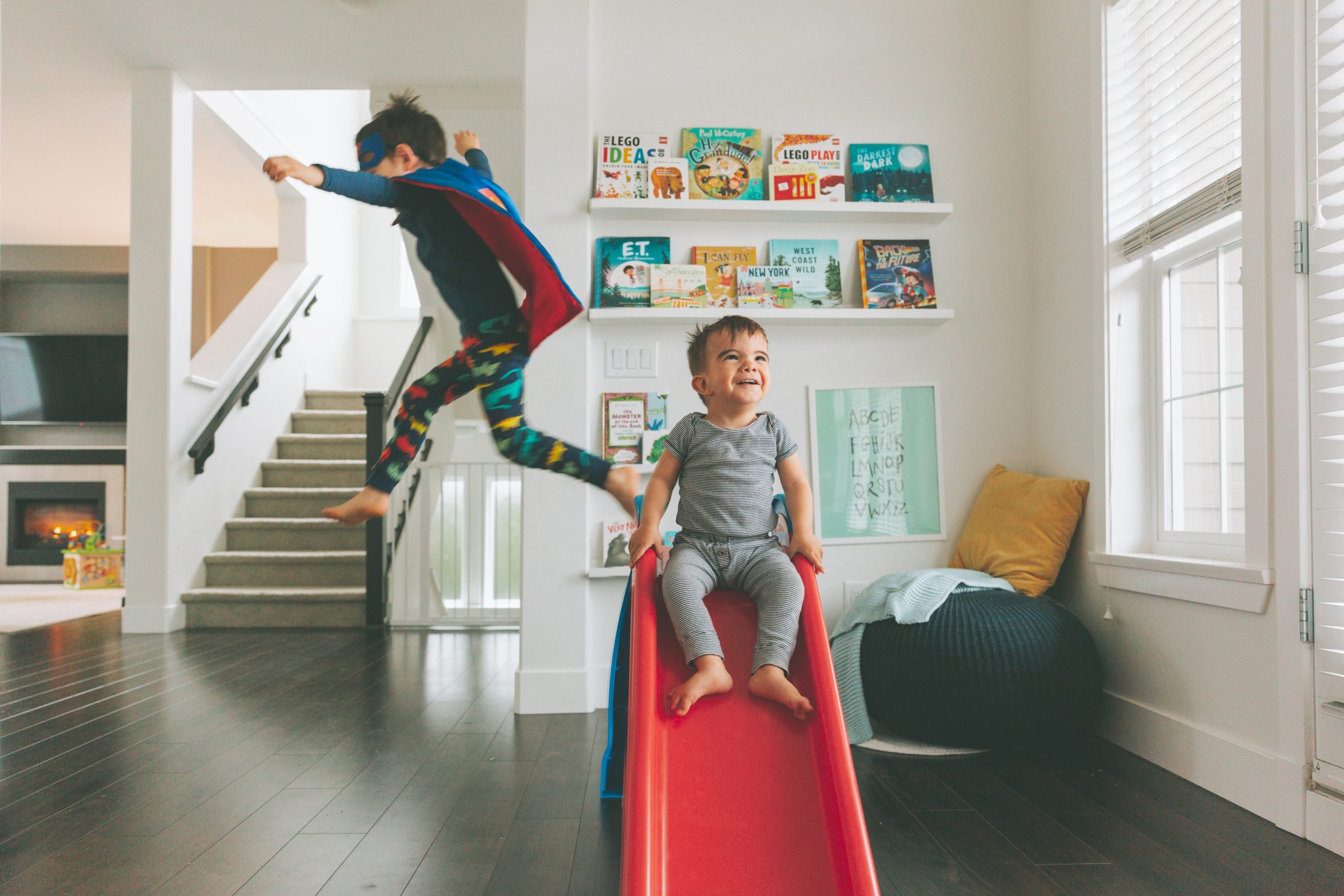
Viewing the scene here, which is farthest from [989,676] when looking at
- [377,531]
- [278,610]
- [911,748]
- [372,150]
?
[278,610]

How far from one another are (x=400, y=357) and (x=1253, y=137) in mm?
6977

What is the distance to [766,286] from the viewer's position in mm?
3016

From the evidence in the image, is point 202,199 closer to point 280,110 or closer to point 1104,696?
point 280,110

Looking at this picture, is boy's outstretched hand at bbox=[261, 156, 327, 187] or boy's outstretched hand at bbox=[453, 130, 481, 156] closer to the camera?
boy's outstretched hand at bbox=[261, 156, 327, 187]

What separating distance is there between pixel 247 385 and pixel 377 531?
159 cm

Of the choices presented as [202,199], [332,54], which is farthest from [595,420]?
[202,199]

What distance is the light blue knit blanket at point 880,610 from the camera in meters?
2.46

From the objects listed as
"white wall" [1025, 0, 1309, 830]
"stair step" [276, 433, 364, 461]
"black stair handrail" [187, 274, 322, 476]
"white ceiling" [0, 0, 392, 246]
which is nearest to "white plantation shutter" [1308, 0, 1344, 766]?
"white wall" [1025, 0, 1309, 830]

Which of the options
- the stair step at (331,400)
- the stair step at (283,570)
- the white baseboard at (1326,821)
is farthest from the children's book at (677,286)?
the stair step at (331,400)

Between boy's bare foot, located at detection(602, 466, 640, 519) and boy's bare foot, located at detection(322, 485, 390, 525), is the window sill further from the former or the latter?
boy's bare foot, located at detection(322, 485, 390, 525)

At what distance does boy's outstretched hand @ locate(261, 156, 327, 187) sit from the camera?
156 cm

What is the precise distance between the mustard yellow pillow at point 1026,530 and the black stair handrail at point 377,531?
309 cm

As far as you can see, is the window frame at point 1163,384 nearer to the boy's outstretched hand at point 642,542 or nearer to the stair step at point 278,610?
the boy's outstretched hand at point 642,542

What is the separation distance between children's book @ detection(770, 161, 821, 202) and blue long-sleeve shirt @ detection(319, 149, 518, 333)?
1.37 metres
